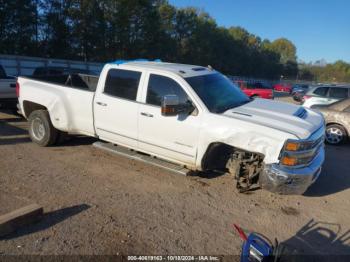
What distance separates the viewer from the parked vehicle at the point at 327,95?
13005 mm

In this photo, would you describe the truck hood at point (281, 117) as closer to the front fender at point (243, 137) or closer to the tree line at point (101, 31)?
the front fender at point (243, 137)

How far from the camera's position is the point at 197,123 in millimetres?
4855

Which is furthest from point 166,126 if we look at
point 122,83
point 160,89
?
point 122,83

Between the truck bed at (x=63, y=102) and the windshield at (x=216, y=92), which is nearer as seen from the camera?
the windshield at (x=216, y=92)

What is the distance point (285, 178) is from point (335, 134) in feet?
18.5

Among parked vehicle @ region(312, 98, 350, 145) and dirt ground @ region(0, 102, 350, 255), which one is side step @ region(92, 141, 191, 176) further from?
parked vehicle @ region(312, 98, 350, 145)

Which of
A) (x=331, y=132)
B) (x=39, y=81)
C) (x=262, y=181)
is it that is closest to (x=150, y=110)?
(x=262, y=181)

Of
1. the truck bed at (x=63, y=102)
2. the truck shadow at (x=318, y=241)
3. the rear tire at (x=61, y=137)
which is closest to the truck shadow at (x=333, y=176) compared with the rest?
the truck shadow at (x=318, y=241)

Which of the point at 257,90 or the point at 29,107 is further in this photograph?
the point at 257,90

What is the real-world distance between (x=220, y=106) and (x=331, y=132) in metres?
5.39

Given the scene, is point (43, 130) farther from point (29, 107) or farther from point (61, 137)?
point (29, 107)

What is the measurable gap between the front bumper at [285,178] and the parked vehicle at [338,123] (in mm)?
5174

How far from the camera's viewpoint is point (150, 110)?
5.29 metres

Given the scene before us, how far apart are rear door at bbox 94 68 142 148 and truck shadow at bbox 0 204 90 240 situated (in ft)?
5.41
